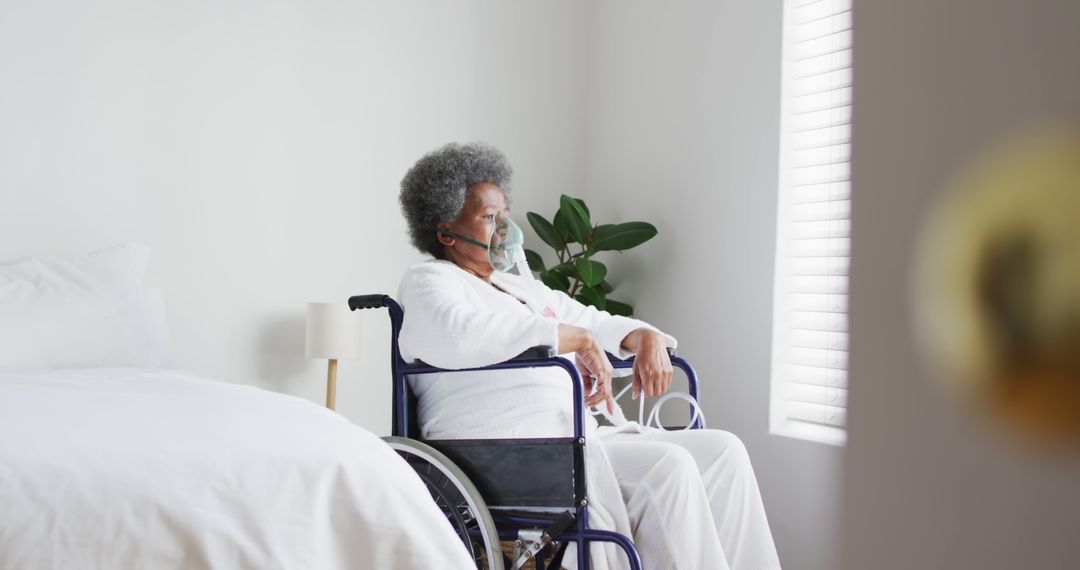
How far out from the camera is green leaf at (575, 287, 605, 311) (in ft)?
10.7

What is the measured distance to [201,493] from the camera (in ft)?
3.60

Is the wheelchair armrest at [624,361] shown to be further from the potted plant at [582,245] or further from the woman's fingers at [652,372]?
the potted plant at [582,245]

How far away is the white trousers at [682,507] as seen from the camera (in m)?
1.65

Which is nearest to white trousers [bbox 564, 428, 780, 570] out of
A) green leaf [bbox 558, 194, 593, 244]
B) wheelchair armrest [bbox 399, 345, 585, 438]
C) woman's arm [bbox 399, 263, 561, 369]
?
wheelchair armrest [bbox 399, 345, 585, 438]

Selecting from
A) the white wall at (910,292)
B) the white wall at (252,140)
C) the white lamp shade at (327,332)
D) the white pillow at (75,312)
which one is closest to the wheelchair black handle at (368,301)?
the white pillow at (75,312)

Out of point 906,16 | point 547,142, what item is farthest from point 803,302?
point 906,16

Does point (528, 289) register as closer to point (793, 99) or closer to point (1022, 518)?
point (793, 99)

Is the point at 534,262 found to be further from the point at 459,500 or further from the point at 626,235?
the point at 459,500

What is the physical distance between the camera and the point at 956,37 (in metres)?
0.13

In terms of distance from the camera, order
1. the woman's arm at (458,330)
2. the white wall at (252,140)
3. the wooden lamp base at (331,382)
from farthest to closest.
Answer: the wooden lamp base at (331,382) → the white wall at (252,140) → the woman's arm at (458,330)

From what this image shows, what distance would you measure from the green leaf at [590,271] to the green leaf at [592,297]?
51 millimetres

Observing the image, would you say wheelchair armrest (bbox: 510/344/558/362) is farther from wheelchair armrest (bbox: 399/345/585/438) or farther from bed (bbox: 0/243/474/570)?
bed (bbox: 0/243/474/570)

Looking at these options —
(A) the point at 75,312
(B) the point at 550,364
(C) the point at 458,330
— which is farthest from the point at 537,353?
(A) the point at 75,312

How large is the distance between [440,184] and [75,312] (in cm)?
105
